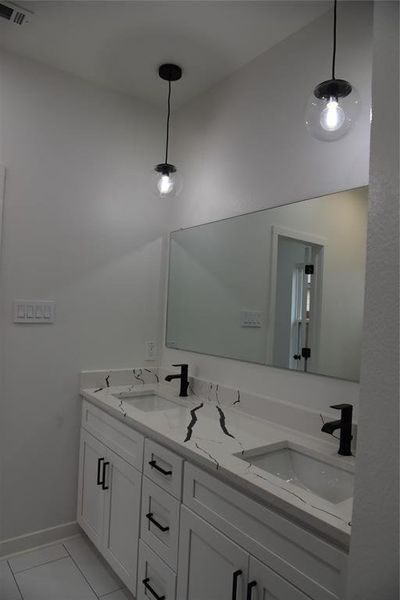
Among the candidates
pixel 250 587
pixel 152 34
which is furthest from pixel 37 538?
pixel 152 34

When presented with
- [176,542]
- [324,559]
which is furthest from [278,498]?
[176,542]

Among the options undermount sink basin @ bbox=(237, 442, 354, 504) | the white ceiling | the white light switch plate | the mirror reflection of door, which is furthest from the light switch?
the white ceiling

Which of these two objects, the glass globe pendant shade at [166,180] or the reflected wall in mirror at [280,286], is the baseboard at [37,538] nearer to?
A: the reflected wall in mirror at [280,286]

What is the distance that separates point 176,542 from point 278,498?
616mm

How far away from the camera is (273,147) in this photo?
1900 mm

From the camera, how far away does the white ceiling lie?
1720mm

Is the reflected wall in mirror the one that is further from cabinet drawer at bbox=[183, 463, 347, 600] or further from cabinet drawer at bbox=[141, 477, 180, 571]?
cabinet drawer at bbox=[141, 477, 180, 571]

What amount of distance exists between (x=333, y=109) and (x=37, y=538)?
2.56 m

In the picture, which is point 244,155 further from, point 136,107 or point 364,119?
point 136,107

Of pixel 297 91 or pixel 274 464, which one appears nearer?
pixel 274 464

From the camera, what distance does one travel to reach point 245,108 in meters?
2.09

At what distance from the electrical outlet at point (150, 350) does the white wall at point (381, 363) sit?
1.94 metres

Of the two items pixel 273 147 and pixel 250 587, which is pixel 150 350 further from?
pixel 250 587

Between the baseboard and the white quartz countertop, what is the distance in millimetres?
779
